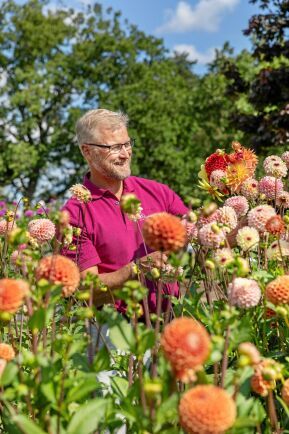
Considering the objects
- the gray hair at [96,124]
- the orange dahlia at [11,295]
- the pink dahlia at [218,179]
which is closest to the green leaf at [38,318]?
the orange dahlia at [11,295]

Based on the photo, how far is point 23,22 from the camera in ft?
71.7

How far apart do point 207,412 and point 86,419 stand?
28 cm

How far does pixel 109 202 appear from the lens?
2727mm

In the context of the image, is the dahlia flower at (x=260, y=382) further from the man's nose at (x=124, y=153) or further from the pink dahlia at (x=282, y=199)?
the man's nose at (x=124, y=153)

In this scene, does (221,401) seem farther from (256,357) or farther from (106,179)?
Answer: (106,179)

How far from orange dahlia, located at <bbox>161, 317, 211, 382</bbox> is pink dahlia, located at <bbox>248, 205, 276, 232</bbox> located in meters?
0.80

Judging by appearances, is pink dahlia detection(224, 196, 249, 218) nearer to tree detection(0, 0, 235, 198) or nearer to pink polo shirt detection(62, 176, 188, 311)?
pink polo shirt detection(62, 176, 188, 311)

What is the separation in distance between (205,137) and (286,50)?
9.35 m

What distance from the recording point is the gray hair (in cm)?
278

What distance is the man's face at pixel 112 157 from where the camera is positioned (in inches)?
107

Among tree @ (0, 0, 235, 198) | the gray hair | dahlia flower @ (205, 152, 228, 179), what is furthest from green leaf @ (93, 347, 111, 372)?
tree @ (0, 0, 235, 198)

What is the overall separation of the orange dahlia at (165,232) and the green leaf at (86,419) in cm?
29

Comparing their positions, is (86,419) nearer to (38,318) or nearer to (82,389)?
(82,389)

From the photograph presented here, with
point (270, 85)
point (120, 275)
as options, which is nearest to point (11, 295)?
point (120, 275)
